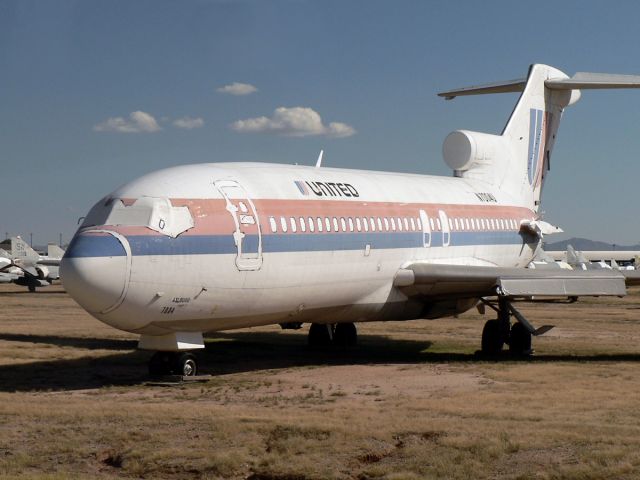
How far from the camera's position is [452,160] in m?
30.8

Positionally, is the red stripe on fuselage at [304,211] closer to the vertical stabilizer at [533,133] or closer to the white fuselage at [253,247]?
the white fuselage at [253,247]

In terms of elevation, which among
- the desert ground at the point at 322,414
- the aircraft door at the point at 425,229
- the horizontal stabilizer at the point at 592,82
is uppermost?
the horizontal stabilizer at the point at 592,82

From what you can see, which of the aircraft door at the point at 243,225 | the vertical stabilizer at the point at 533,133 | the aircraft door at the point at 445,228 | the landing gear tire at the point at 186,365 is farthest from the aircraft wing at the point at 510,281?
the vertical stabilizer at the point at 533,133

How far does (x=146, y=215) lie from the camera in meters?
16.9

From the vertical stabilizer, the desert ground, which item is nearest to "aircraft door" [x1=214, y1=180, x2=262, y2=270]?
the desert ground

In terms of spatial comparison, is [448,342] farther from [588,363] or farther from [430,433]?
[430,433]

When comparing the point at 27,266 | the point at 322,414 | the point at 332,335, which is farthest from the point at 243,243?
the point at 27,266

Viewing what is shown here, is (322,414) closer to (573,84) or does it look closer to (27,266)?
(573,84)

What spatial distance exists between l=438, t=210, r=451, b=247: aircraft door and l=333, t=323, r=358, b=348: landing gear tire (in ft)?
12.1

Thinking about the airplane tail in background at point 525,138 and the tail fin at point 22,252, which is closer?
the airplane tail in background at point 525,138

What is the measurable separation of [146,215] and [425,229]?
9.83m

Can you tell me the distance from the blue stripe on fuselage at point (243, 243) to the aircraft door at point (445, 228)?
0.19 m

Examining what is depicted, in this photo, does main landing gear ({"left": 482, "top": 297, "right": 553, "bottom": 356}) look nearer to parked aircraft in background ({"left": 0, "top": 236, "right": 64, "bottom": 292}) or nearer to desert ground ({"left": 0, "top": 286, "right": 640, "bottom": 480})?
desert ground ({"left": 0, "top": 286, "right": 640, "bottom": 480})

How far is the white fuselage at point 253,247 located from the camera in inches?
648
